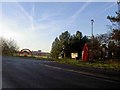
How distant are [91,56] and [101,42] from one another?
1003 centimetres

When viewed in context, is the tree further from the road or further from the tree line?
the road

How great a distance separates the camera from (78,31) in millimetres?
79875

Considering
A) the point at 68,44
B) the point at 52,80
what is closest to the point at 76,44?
the point at 68,44

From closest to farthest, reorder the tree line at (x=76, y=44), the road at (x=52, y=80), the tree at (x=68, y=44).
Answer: the road at (x=52, y=80) < the tree line at (x=76, y=44) < the tree at (x=68, y=44)

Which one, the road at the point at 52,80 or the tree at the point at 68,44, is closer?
the road at the point at 52,80

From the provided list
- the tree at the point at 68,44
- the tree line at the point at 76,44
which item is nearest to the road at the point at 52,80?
the tree line at the point at 76,44

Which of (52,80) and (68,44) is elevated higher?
(68,44)

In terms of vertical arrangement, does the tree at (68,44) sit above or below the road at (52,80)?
above

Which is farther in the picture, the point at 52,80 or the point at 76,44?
the point at 76,44

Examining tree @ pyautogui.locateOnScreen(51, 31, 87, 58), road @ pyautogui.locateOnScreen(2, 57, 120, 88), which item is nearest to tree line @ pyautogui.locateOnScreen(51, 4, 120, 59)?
tree @ pyautogui.locateOnScreen(51, 31, 87, 58)

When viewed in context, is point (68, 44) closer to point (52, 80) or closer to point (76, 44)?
point (76, 44)

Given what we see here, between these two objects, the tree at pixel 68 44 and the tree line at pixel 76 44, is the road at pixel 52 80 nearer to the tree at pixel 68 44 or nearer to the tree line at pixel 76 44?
the tree line at pixel 76 44

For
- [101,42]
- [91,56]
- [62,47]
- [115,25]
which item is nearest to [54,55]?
[62,47]

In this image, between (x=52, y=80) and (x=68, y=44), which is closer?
(x=52, y=80)
